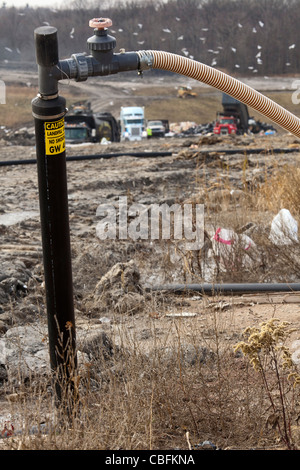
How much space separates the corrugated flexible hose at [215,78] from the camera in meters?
3.24

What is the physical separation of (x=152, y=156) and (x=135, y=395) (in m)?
11.9

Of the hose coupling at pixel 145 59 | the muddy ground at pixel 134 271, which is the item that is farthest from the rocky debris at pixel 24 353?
the hose coupling at pixel 145 59

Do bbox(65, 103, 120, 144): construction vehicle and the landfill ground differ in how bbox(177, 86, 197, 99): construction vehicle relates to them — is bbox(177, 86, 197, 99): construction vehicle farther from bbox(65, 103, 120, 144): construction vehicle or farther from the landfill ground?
the landfill ground

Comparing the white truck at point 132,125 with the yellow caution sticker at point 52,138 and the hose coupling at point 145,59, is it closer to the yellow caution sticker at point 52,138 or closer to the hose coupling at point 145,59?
the hose coupling at point 145,59

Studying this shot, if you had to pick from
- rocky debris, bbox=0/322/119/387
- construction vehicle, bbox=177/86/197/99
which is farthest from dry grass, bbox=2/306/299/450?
construction vehicle, bbox=177/86/197/99

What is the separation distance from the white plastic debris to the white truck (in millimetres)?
25072

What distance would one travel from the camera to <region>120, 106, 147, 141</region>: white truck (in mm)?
31291

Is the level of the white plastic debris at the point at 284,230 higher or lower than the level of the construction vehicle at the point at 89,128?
higher

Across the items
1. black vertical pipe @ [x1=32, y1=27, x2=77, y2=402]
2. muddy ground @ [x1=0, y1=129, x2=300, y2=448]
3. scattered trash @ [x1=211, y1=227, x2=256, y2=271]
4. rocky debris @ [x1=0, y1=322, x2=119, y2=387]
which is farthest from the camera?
scattered trash @ [x1=211, y1=227, x2=256, y2=271]

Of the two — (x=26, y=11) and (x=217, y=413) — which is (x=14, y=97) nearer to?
(x=26, y=11)

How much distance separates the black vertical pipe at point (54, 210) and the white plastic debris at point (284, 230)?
3.39m

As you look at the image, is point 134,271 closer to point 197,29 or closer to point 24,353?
point 24,353

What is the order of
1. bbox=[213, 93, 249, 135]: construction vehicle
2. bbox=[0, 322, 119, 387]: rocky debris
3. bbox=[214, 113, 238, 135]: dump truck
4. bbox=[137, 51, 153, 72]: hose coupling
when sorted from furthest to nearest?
1. bbox=[213, 93, 249, 135]: construction vehicle
2. bbox=[214, 113, 238, 135]: dump truck
3. bbox=[0, 322, 119, 387]: rocky debris
4. bbox=[137, 51, 153, 72]: hose coupling

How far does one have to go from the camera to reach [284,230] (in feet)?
20.1
